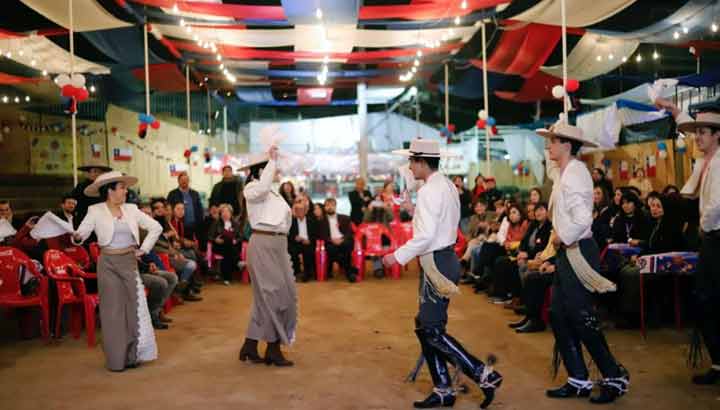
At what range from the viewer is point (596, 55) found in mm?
9812

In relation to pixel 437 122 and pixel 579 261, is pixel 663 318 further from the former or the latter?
pixel 437 122

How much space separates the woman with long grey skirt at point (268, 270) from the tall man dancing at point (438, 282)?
141cm

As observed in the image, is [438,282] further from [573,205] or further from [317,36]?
[317,36]

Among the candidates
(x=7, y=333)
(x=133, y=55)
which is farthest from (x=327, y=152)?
(x=7, y=333)

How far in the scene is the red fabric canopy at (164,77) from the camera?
11.9m

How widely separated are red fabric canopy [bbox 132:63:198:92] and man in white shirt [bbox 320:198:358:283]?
4420 mm

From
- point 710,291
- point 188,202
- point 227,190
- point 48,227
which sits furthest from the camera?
point 227,190

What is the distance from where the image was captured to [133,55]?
10.4 meters

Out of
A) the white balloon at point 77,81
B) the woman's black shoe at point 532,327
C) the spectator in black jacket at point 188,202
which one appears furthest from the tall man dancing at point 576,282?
the spectator in black jacket at point 188,202

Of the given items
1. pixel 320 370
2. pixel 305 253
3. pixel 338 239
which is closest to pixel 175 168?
pixel 305 253

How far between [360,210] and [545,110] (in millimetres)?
8302

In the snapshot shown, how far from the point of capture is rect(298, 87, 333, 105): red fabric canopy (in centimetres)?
1644

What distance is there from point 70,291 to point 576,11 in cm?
658

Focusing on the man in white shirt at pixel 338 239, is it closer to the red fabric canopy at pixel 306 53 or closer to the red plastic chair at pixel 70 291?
the red fabric canopy at pixel 306 53
